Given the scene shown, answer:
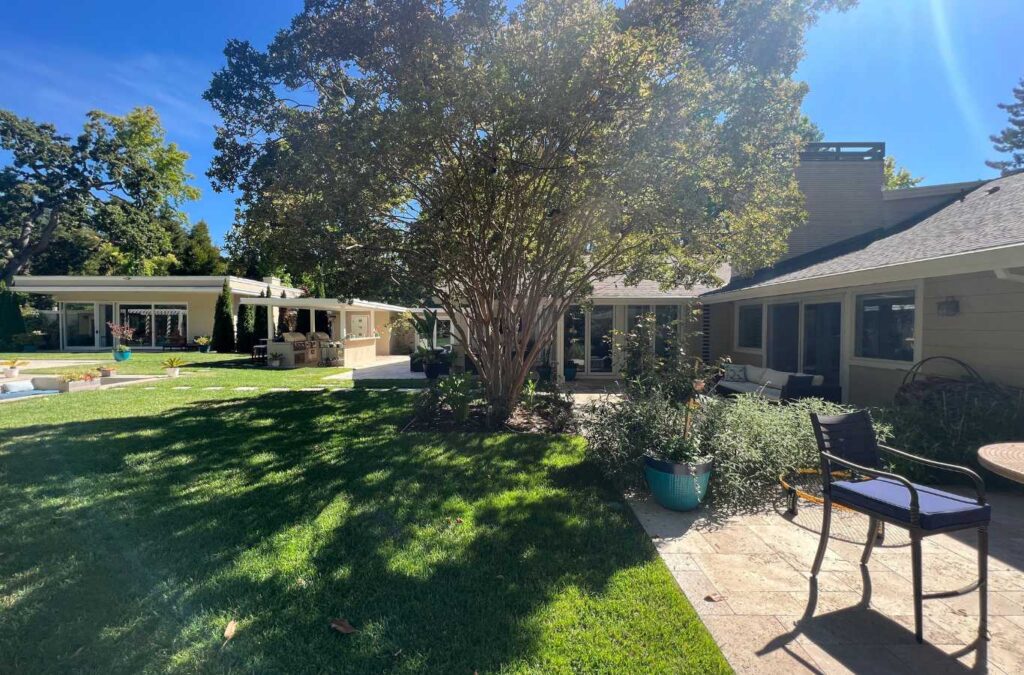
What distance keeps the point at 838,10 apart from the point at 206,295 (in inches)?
1040

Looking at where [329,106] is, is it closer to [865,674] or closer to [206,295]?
[865,674]

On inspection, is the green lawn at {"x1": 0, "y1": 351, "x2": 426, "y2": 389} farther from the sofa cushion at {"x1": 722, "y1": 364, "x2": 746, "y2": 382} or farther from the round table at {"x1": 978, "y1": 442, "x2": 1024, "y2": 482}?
the round table at {"x1": 978, "y1": 442, "x2": 1024, "y2": 482}

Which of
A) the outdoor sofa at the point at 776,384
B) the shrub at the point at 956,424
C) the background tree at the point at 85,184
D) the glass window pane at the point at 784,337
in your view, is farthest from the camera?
the background tree at the point at 85,184

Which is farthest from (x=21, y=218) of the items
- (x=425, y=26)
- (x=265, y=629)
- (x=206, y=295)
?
(x=265, y=629)

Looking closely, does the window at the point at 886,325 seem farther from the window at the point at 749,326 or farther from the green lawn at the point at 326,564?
the green lawn at the point at 326,564

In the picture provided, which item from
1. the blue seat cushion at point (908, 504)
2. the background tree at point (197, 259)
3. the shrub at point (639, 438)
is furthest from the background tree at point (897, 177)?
the background tree at point (197, 259)

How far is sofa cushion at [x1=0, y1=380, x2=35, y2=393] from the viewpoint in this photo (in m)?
10.6

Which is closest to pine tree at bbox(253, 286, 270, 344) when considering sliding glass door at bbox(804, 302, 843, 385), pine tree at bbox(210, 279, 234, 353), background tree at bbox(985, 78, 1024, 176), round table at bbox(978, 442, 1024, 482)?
pine tree at bbox(210, 279, 234, 353)

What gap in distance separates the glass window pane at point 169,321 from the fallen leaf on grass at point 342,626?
86.1ft

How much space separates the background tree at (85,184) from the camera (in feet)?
87.1

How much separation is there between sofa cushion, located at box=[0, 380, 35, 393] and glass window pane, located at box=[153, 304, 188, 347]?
45.3ft

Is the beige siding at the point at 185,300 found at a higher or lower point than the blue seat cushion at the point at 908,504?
higher

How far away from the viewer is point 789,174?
636cm

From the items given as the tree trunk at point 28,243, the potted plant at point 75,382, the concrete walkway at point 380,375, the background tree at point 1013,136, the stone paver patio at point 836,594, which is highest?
the background tree at point 1013,136
